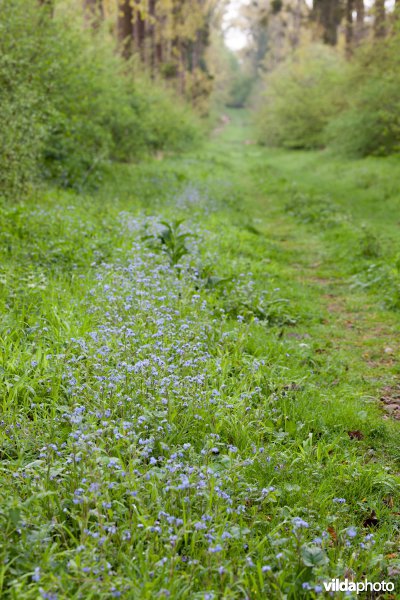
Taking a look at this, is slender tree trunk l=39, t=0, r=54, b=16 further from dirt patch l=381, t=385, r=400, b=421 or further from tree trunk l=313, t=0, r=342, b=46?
tree trunk l=313, t=0, r=342, b=46

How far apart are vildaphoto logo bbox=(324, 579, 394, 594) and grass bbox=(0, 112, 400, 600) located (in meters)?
0.06

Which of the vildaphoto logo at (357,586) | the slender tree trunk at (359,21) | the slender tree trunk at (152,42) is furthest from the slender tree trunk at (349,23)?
the vildaphoto logo at (357,586)

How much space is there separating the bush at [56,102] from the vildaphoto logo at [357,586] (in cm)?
827

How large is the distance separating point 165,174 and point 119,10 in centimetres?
1002

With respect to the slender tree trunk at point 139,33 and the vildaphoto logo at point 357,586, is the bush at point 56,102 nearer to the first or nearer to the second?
the slender tree trunk at point 139,33

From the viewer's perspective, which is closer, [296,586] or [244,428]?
[296,586]

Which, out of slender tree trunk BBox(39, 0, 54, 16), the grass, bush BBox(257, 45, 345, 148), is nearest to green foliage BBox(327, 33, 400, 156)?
bush BBox(257, 45, 345, 148)

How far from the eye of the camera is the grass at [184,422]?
2.56m

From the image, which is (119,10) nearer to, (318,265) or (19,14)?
(19,14)

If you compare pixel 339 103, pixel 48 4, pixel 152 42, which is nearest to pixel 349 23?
pixel 339 103

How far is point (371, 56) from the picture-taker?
69.6ft

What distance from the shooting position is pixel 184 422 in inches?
147

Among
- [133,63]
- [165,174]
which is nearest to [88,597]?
[165,174]

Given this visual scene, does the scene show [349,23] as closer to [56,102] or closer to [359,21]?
[359,21]
